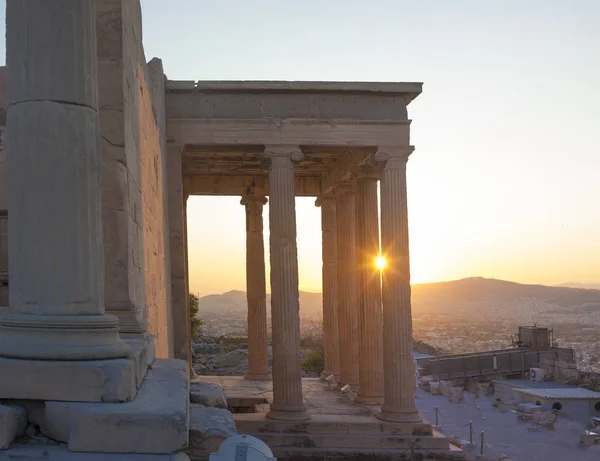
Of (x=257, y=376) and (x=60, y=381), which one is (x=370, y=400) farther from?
(x=60, y=381)

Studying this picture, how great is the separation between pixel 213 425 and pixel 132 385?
86 cm

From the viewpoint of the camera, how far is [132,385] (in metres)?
6.43

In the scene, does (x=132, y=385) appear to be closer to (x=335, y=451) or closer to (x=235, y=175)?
(x=335, y=451)

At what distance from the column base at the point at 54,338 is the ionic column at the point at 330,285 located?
24.2m

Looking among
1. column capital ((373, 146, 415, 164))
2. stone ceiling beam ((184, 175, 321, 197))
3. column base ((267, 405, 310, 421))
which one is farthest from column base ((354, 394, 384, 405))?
stone ceiling beam ((184, 175, 321, 197))

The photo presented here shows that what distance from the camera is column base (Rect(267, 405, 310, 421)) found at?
73.8 feet

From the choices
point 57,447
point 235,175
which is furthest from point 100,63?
point 235,175

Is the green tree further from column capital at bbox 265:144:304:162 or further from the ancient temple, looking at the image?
column capital at bbox 265:144:304:162

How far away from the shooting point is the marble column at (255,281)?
31.4 meters

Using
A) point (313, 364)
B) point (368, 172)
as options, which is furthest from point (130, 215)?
point (313, 364)

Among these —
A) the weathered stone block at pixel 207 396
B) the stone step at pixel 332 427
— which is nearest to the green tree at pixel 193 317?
the stone step at pixel 332 427

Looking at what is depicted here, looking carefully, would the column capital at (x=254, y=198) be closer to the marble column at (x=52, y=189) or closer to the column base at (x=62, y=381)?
the marble column at (x=52, y=189)

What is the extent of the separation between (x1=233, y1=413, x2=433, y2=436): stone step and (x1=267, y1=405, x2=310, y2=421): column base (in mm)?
175

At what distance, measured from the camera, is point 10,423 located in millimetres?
5715
